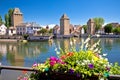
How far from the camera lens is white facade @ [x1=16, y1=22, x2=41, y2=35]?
422ft

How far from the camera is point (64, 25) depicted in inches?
5704

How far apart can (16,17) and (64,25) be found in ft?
83.0

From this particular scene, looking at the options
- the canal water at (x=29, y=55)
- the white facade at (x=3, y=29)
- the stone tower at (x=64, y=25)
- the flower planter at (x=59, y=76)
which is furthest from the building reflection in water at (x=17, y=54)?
the stone tower at (x=64, y=25)

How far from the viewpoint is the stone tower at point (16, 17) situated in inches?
5266

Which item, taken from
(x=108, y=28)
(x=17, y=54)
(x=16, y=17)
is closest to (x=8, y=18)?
(x=16, y=17)

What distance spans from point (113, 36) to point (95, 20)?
16687 millimetres

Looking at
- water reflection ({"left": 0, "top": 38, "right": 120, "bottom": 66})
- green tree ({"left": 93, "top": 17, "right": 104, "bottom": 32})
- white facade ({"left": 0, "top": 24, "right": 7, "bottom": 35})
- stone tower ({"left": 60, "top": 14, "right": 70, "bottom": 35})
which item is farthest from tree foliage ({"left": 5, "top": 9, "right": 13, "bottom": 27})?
water reflection ({"left": 0, "top": 38, "right": 120, "bottom": 66})

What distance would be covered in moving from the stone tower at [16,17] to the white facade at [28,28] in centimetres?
383

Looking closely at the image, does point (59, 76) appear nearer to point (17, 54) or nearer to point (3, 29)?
point (17, 54)

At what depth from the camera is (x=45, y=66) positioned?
4.76 m

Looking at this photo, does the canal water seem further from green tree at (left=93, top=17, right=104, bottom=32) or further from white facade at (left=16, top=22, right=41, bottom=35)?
green tree at (left=93, top=17, right=104, bottom=32)

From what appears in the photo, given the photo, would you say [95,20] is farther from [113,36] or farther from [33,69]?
[33,69]

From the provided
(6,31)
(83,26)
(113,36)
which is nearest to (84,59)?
(6,31)

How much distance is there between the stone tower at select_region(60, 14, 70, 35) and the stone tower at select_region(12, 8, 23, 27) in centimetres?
2124
